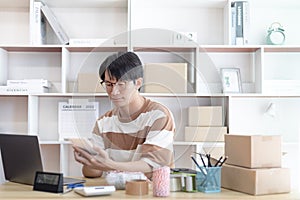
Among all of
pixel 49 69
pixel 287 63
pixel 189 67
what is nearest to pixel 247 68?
pixel 287 63

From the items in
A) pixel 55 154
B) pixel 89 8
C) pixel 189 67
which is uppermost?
pixel 89 8

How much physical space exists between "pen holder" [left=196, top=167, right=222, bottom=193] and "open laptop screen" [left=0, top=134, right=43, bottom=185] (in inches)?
27.4

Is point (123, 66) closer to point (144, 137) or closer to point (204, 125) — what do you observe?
point (144, 137)

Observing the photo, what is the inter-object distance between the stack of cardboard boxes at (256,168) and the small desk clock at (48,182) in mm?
678

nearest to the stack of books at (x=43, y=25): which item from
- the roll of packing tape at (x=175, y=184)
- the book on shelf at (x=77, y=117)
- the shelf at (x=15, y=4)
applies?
the shelf at (x=15, y=4)

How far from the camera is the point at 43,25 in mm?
2977

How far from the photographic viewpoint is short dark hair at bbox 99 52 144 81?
1950 millimetres

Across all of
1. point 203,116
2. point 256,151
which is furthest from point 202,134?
point 256,151

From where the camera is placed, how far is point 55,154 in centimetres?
311

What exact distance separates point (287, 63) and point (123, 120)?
1686mm

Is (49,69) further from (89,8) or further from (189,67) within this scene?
(189,67)

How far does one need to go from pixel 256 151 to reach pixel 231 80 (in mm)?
1456

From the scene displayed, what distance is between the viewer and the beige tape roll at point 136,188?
5.11ft

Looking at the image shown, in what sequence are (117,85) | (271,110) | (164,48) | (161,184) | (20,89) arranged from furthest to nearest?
(271,110) → (20,89) → (164,48) → (117,85) → (161,184)
